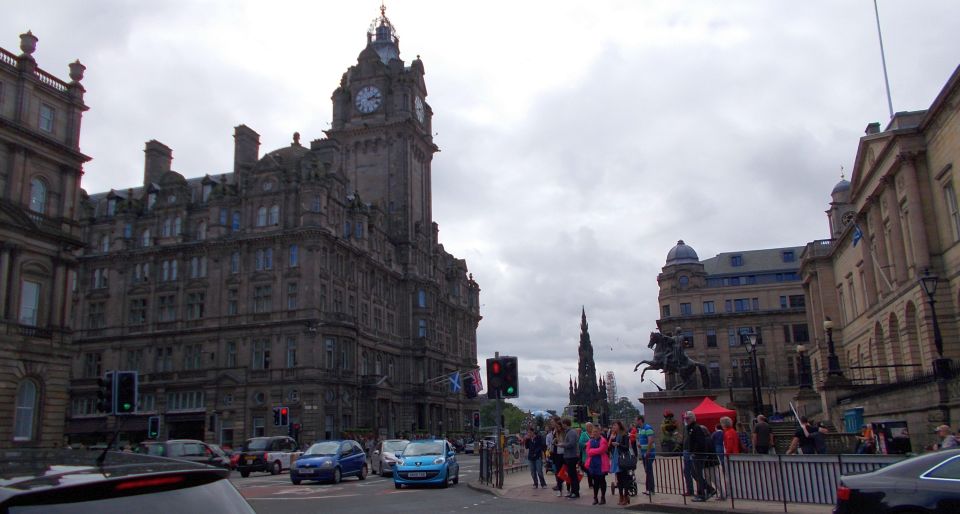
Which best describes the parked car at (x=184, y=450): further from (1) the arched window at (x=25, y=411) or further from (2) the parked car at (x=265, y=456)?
(1) the arched window at (x=25, y=411)

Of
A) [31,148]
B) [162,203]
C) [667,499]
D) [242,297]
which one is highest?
[162,203]

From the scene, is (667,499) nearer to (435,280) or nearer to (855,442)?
(855,442)

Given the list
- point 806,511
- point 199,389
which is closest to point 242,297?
point 199,389

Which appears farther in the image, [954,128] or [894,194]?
[894,194]

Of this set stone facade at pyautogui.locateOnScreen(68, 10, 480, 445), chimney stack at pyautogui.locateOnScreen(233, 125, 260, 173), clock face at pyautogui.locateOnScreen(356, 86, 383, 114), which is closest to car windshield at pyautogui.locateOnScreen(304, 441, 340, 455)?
stone facade at pyautogui.locateOnScreen(68, 10, 480, 445)

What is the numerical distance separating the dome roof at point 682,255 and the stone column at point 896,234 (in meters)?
56.8

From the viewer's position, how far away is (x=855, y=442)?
27.1 meters

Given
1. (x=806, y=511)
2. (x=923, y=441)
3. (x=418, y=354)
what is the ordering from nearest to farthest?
(x=806, y=511)
(x=923, y=441)
(x=418, y=354)

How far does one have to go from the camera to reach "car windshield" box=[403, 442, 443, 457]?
26.1m

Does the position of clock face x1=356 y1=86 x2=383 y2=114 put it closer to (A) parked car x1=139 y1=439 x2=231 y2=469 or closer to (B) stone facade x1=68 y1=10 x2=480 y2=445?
(B) stone facade x1=68 y1=10 x2=480 y2=445

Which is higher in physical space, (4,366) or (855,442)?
(4,366)

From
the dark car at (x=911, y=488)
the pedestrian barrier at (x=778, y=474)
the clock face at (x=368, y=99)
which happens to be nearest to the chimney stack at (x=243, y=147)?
the clock face at (x=368, y=99)

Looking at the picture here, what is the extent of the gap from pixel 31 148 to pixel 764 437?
36.8 meters

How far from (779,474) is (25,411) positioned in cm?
3658
